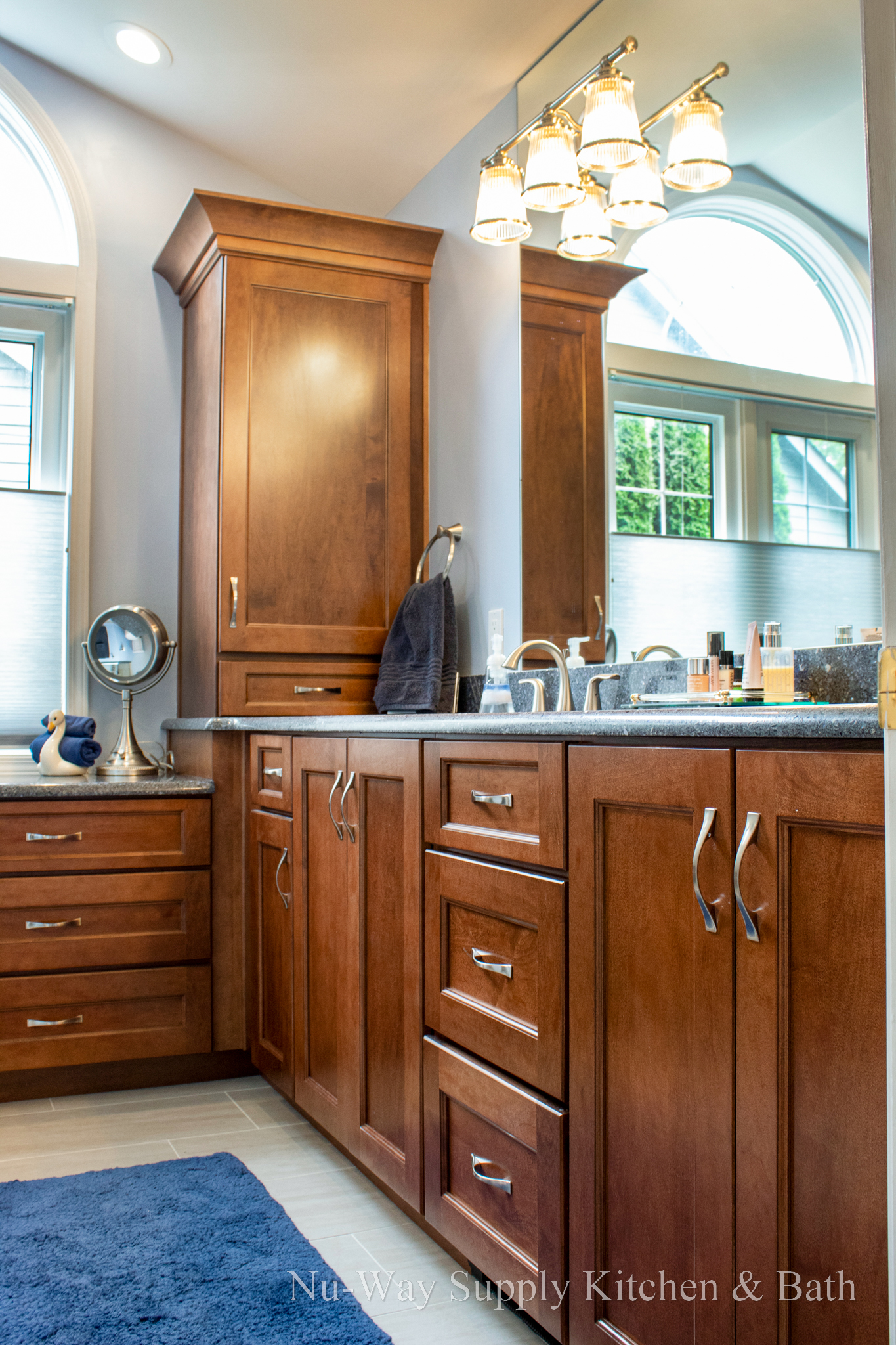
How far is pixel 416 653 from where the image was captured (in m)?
3.00

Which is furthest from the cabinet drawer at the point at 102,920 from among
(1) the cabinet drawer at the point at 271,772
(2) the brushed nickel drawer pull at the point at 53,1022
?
(1) the cabinet drawer at the point at 271,772

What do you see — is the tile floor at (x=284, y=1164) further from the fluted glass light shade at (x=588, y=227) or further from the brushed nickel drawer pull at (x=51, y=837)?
the fluted glass light shade at (x=588, y=227)

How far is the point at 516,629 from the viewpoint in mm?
2678

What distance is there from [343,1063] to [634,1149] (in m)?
0.98

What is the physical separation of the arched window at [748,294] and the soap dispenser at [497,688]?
0.77m

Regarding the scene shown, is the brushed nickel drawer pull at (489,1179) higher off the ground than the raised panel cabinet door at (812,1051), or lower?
lower

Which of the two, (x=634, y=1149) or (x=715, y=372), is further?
(x=715, y=372)

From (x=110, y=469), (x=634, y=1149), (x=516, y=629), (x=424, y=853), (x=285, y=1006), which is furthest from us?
(x=110, y=469)

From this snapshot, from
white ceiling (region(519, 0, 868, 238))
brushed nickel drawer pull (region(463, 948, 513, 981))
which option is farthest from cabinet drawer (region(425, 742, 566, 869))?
white ceiling (region(519, 0, 868, 238))

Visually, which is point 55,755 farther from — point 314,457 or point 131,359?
point 131,359

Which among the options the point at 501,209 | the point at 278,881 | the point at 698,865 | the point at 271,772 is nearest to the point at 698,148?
the point at 501,209

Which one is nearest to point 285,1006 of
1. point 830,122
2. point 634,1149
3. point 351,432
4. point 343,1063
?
point 343,1063

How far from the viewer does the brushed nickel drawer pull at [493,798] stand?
5.01ft

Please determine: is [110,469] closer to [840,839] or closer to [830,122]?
[830,122]
